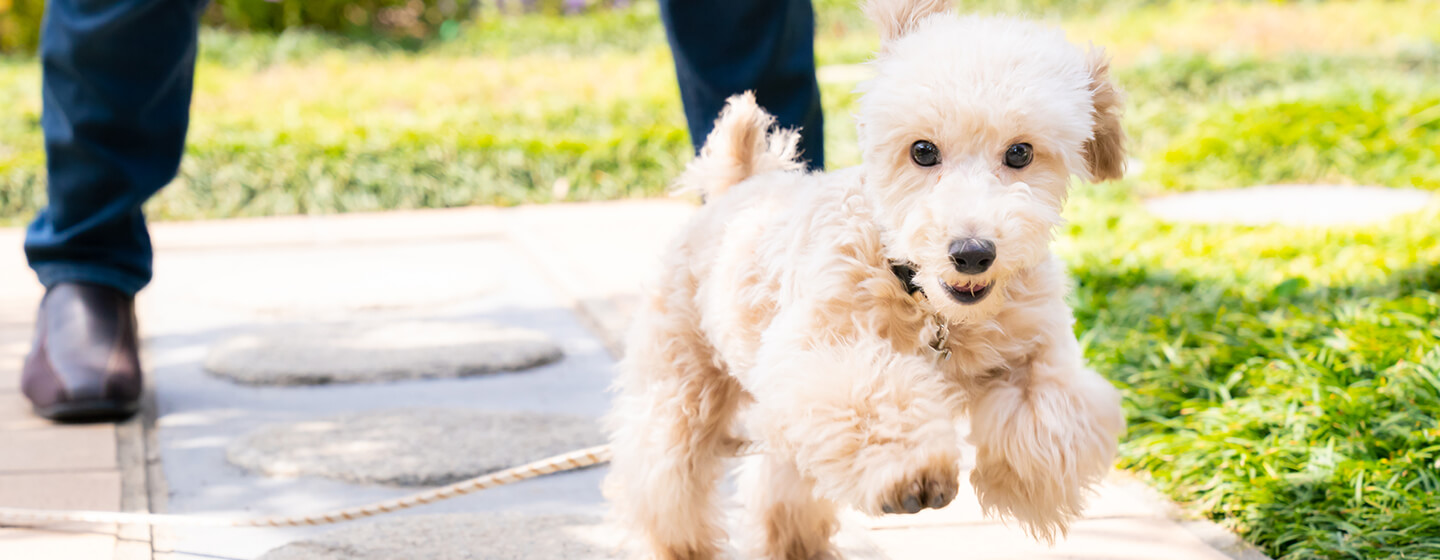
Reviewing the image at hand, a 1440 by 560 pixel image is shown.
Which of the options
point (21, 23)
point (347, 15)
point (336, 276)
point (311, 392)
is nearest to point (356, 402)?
point (311, 392)

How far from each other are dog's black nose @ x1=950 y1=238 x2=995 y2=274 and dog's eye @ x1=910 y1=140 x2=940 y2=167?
0.16 meters

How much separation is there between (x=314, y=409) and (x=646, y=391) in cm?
158

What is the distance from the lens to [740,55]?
2.88m

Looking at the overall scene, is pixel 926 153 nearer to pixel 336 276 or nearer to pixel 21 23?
pixel 336 276

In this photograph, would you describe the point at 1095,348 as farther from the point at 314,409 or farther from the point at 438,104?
the point at 438,104

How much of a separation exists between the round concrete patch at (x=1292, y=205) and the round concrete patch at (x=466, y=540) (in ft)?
12.4

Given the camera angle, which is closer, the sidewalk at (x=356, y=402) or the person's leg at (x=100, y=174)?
the sidewalk at (x=356, y=402)

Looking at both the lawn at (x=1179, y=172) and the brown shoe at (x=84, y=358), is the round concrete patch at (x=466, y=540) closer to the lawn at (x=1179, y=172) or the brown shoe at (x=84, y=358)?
the brown shoe at (x=84, y=358)

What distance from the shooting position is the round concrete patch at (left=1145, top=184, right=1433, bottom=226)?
549 cm

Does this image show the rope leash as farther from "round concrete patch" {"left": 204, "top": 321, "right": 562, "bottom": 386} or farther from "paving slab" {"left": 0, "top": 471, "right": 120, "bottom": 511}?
"round concrete patch" {"left": 204, "top": 321, "right": 562, "bottom": 386}

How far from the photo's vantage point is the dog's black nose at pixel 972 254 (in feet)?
5.02

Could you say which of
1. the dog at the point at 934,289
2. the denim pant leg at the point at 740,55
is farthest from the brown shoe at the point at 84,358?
the dog at the point at 934,289

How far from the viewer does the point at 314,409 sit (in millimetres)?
3451

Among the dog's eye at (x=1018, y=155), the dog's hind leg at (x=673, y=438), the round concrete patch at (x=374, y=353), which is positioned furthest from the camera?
the round concrete patch at (x=374, y=353)
